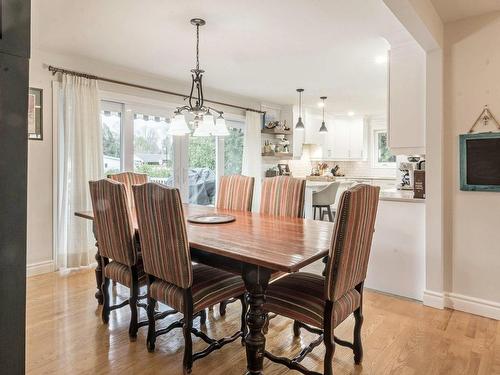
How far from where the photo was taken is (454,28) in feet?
8.88

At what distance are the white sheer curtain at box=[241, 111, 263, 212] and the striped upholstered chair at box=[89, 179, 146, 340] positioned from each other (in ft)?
11.9

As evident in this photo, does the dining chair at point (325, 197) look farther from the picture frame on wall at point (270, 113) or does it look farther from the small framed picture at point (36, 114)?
the small framed picture at point (36, 114)

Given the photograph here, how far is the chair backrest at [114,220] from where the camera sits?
2.18 m

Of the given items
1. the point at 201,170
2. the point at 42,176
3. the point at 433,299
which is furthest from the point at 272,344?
the point at 201,170

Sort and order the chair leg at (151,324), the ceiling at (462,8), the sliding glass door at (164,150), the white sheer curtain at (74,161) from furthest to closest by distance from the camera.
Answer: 1. the sliding glass door at (164,150)
2. the white sheer curtain at (74,161)
3. the ceiling at (462,8)
4. the chair leg at (151,324)

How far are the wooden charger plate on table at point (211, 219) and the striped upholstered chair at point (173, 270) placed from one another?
1.67ft

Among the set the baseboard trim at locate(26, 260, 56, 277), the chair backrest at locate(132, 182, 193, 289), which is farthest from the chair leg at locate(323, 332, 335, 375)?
the baseboard trim at locate(26, 260, 56, 277)

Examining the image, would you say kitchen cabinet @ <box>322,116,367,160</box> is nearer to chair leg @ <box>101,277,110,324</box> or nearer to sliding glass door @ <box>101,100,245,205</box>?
sliding glass door @ <box>101,100,245,205</box>

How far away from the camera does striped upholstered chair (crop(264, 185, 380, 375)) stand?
5.29ft

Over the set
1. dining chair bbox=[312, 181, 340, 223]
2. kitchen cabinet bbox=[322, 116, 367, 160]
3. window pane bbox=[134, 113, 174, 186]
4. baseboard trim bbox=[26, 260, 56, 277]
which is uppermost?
kitchen cabinet bbox=[322, 116, 367, 160]

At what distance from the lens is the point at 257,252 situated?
5.55 feet

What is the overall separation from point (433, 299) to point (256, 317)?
185 centimetres

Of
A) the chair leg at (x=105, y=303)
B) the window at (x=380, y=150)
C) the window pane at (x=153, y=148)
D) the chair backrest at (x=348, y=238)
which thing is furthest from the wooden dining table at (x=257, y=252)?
the window at (x=380, y=150)

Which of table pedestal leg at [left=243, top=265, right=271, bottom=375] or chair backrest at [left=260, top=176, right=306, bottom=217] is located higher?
chair backrest at [left=260, top=176, right=306, bottom=217]
